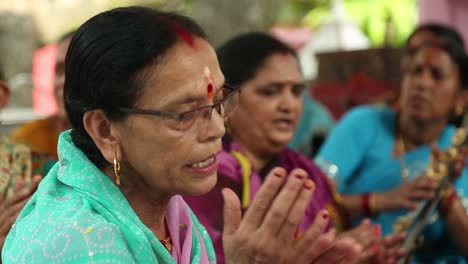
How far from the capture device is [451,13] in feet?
16.6

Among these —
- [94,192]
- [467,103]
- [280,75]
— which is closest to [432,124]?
[467,103]

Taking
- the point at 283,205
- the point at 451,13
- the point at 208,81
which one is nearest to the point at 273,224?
the point at 283,205

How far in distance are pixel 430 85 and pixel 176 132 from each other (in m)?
1.71

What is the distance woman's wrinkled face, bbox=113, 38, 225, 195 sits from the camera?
1142 millimetres

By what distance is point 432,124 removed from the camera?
2717 millimetres

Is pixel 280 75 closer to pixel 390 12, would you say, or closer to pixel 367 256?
pixel 367 256

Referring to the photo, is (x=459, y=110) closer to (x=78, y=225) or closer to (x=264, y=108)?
(x=264, y=108)

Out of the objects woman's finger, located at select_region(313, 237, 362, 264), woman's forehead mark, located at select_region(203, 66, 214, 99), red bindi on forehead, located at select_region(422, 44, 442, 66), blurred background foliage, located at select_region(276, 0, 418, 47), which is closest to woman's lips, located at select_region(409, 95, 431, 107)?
red bindi on forehead, located at select_region(422, 44, 442, 66)

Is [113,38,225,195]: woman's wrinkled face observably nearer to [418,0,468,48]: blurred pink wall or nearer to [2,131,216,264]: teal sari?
[2,131,216,264]: teal sari

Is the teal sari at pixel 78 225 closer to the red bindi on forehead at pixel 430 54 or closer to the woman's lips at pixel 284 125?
the woman's lips at pixel 284 125

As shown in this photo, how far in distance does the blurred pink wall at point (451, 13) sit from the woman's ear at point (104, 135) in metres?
4.23

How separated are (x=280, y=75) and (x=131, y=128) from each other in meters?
0.96

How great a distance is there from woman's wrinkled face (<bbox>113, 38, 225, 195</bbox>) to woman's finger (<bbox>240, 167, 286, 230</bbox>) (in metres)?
0.08

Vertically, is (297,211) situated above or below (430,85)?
above
